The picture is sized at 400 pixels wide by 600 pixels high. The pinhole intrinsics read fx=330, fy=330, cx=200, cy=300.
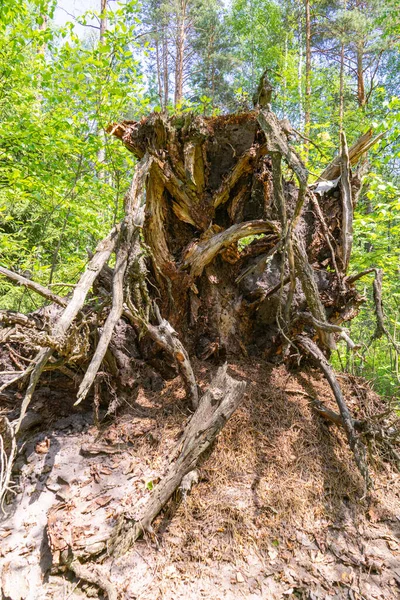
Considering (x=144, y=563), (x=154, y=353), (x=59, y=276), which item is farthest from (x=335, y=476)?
(x=59, y=276)

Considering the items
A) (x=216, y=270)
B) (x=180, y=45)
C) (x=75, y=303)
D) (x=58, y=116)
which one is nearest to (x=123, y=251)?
(x=75, y=303)

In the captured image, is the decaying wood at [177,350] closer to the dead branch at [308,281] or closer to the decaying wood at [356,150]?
the dead branch at [308,281]

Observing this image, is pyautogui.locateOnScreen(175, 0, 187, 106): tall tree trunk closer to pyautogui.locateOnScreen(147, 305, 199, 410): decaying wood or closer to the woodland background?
the woodland background

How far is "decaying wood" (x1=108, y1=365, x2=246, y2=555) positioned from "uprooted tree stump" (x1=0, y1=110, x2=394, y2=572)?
11 mm

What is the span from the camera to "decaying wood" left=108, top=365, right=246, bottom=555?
2.43 metres

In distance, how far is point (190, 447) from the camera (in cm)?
264

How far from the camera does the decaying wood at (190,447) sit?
7.96 ft

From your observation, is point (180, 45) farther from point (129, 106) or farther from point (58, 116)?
point (58, 116)

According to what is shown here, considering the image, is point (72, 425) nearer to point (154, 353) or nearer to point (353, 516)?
point (154, 353)

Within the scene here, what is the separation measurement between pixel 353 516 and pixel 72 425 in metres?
2.62

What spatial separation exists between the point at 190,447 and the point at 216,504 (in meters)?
0.47

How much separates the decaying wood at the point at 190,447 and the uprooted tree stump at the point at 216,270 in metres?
0.01

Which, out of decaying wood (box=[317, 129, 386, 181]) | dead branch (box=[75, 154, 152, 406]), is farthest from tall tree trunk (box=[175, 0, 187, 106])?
dead branch (box=[75, 154, 152, 406])

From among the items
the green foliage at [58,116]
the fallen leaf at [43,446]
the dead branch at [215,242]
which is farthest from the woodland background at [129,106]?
the fallen leaf at [43,446]
